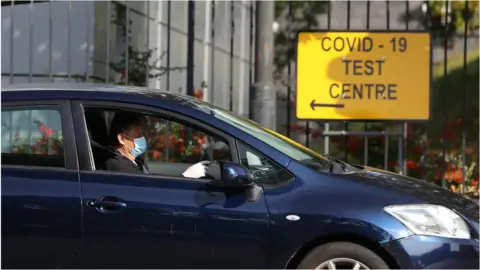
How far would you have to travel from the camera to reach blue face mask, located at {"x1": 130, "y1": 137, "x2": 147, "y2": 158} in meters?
4.40

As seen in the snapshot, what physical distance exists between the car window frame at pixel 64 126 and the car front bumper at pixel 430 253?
195 centimetres

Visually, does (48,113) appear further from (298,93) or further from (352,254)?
(298,93)

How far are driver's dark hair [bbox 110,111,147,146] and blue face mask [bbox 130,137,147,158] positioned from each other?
0.14 m

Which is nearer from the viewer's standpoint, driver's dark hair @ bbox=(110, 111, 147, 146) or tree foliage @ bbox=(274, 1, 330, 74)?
driver's dark hair @ bbox=(110, 111, 147, 146)

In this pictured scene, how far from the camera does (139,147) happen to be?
4.46 meters

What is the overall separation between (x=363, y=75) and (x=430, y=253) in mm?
3468

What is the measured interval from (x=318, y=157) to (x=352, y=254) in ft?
3.03

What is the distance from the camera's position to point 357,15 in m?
12.1

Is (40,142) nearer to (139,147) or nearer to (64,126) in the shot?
(64,126)

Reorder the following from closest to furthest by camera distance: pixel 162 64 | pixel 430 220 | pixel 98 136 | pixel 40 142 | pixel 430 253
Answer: pixel 430 253
pixel 430 220
pixel 98 136
pixel 40 142
pixel 162 64

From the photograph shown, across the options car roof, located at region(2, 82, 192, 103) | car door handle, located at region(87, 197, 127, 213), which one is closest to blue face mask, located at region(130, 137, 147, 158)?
car roof, located at region(2, 82, 192, 103)

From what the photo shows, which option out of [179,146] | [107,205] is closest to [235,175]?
[107,205]

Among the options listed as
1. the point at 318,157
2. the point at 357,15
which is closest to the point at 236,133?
the point at 318,157

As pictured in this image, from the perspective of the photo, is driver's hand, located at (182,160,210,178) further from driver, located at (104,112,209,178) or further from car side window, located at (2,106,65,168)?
car side window, located at (2,106,65,168)
